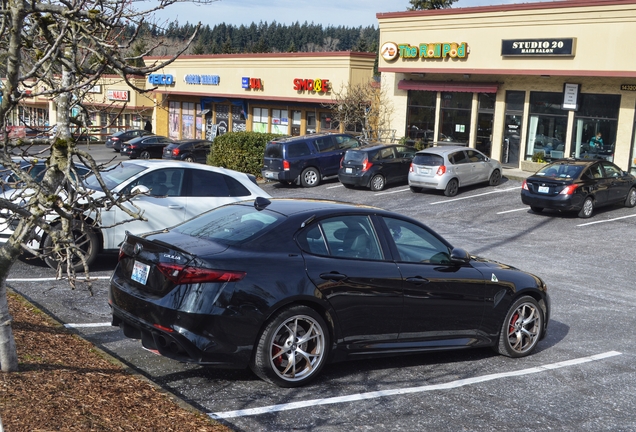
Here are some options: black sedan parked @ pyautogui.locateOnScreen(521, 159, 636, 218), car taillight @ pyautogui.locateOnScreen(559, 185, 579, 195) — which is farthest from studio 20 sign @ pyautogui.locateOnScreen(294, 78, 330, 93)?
car taillight @ pyautogui.locateOnScreen(559, 185, 579, 195)

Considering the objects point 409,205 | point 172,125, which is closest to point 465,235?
point 409,205

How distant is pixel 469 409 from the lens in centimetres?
614

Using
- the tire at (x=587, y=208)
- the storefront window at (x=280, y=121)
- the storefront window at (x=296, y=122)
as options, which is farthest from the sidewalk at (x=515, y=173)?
the storefront window at (x=280, y=121)

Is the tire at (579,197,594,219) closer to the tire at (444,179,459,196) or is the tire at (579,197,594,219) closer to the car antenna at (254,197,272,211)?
the tire at (444,179,459,196)

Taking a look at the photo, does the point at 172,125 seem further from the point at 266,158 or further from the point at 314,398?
the point at 314,398

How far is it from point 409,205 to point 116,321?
53.0 ft

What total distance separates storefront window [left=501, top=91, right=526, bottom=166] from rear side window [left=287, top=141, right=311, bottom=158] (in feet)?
27.4

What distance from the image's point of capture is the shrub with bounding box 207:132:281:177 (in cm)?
2891

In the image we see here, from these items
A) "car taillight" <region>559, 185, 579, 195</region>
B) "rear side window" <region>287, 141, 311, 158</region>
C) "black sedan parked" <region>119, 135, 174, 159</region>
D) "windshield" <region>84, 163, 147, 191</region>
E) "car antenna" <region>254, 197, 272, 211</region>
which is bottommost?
"black sedan parked" <region>119, 135, 174, 159</region>

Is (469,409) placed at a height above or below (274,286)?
below

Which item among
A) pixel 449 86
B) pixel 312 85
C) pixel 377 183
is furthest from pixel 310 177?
pixel 312 85

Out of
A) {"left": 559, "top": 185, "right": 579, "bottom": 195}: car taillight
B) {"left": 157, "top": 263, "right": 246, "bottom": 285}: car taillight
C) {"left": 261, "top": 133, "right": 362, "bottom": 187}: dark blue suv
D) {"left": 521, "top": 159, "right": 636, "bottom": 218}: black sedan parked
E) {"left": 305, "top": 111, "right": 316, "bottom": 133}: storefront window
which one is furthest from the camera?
{"left": 305, "top": 111, "right": 316, "bottom": 133}: storefront window

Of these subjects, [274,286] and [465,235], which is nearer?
[274,286]

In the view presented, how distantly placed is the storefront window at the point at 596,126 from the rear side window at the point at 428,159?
6.69 meters
